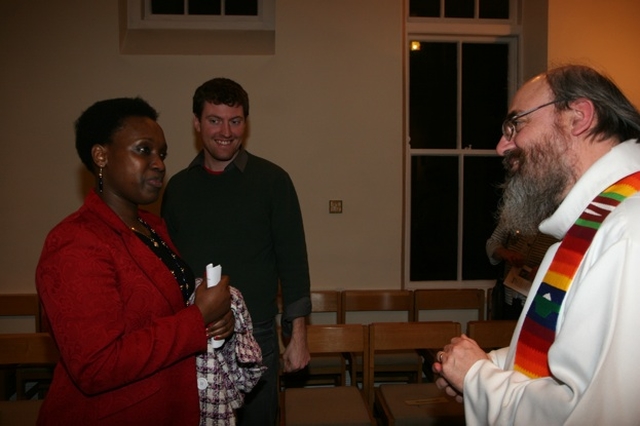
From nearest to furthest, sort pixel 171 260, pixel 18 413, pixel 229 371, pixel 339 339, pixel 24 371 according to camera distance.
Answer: pixel 171 260, pixel 229 371, pixel 18 413, pixel 339 339, pixel 24 371

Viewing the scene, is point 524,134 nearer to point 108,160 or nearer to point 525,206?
point 525,206

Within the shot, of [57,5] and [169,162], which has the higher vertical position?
[57,5]

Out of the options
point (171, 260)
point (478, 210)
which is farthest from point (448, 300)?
point (171, 260)

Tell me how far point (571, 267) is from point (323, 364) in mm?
2908

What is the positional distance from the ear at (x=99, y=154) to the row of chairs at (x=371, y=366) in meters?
1.81

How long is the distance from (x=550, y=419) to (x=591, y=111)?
0.79 meters

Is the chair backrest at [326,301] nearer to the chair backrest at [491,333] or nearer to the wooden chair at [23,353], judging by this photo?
the chair backrest at [491,333]

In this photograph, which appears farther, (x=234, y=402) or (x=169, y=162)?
(x=169, y=162)

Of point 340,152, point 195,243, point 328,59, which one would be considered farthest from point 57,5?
point 195,243

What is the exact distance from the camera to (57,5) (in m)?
4.37

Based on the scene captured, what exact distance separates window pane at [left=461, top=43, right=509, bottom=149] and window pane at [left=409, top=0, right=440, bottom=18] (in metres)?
0.57

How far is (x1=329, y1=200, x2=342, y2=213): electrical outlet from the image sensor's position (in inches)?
183

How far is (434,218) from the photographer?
5.01 meters

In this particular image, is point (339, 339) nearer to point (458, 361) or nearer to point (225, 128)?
point (225, 128)
